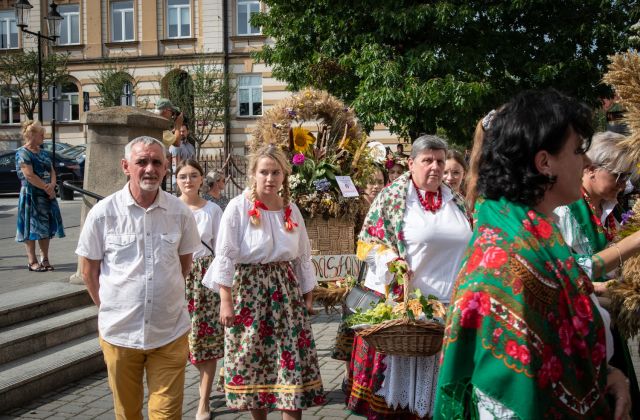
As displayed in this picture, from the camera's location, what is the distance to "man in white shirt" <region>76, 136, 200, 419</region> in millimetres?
4117

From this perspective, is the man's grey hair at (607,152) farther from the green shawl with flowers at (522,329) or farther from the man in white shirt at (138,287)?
the man in white shirt at (138,287)

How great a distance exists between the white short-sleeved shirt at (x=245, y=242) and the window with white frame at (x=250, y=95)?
2837 centimetres

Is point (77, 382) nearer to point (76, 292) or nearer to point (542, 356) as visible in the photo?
point (76, 292)

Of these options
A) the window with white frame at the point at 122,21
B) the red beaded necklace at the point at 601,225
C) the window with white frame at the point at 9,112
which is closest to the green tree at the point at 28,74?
the window with white frame at the point at 9,112

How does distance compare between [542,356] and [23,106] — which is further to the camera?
[23,106]

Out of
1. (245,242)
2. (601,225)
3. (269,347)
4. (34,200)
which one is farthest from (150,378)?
(34,200)

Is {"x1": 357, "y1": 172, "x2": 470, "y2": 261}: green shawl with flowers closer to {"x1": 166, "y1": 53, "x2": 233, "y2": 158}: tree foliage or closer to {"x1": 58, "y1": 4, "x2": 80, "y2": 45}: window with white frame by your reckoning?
{"x1": 166, "y1": 53, "x2": 233, "y2": 158}: tree foliage

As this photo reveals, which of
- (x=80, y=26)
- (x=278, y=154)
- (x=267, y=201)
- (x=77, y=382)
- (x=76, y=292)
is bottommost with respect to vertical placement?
(x=77, y=382)

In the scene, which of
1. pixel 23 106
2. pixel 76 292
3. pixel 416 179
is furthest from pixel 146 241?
pixel 23 106

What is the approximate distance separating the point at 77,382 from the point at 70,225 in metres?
10.3

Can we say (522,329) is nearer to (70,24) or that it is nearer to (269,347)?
(269,347)

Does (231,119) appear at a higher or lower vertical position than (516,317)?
higher

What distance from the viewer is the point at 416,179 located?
4.80 meters

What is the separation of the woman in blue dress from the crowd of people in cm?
425
